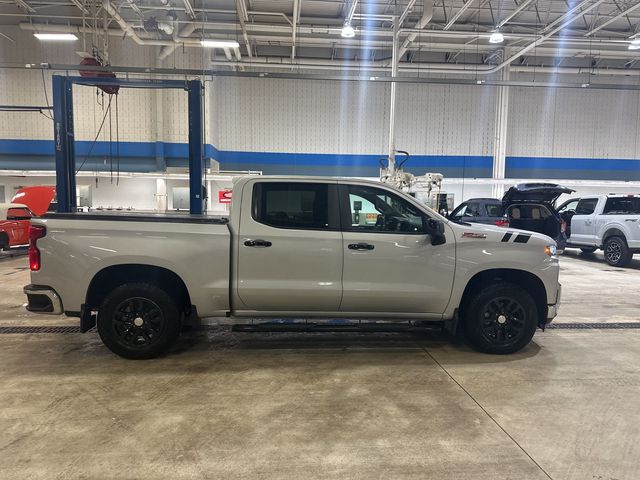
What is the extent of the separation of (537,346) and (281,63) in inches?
634

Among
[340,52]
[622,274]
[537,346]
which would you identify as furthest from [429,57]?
[537,346]

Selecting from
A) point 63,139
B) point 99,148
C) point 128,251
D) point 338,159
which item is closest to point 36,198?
point 99,148

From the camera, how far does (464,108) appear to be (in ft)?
63.8

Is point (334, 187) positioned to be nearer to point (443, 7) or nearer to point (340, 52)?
point (443, 7)

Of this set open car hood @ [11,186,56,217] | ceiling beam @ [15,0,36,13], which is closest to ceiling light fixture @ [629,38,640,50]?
open car hood @ [11,186,56,217]

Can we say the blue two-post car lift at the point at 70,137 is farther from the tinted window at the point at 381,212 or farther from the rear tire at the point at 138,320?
the tinted window at the point at 381,212

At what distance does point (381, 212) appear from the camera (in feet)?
13.9

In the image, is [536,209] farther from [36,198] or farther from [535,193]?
[36,198]

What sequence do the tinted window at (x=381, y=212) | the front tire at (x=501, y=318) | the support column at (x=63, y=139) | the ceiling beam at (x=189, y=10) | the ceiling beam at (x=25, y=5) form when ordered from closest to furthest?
the tinted window at (x=381, y=212)
the front tire at (x=501, y=318)
the support column at (x=63, y=139)
the ceiling beam at (x=189, y=10)
the ceiling beam at (x=25, y=5)

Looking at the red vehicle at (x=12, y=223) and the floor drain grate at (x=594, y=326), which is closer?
the floor drain grate at (x=594, y=326)

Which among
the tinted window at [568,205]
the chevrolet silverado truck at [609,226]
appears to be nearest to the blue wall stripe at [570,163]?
the tinted window at [568,205]

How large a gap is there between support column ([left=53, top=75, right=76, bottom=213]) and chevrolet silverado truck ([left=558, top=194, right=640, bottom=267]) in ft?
38.5

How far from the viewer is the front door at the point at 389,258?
4113 mm

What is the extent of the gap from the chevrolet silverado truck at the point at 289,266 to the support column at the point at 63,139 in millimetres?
1241
